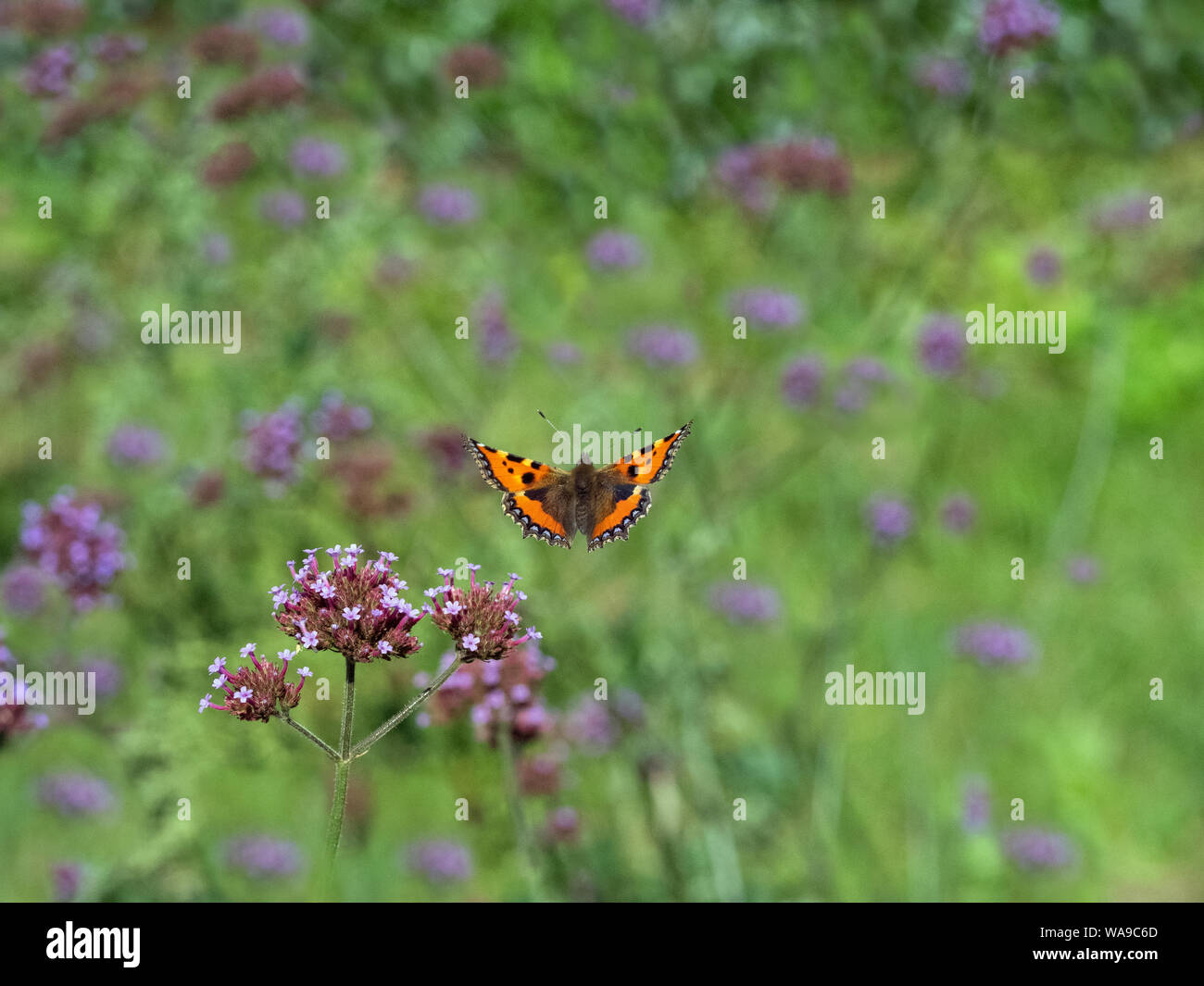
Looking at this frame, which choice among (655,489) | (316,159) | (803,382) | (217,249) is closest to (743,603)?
(655,489)

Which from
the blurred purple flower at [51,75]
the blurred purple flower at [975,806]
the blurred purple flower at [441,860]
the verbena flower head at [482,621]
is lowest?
the blurred purple flower at [441,860]

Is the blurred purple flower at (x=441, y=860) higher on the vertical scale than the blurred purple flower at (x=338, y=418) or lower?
lower

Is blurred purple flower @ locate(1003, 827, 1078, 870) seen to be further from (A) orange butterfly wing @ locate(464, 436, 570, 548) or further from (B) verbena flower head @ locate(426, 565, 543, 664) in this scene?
(B) verbena flower head @ locate(426, 565, 543, 664)

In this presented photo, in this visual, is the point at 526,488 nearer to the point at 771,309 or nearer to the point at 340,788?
the point at 340,788

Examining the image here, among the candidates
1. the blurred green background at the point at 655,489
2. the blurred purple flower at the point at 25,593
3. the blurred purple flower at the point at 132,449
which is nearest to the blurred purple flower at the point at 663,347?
the blurred green background at the point at 655,489

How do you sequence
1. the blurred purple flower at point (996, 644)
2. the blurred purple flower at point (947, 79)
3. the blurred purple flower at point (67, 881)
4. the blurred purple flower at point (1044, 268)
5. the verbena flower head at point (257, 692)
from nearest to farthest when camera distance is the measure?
the verbena flower head at point (257, 692) < the blurred purple flower at point (67, 881) < the blurred purple flower at point (996, 644) < the blurred purple flower at point (947, 79) < the blurred purple flower at point (1044, 268)

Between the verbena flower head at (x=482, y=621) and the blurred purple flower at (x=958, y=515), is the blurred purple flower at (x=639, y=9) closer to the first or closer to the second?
the blurred purple flower at (x=958, y=515)
